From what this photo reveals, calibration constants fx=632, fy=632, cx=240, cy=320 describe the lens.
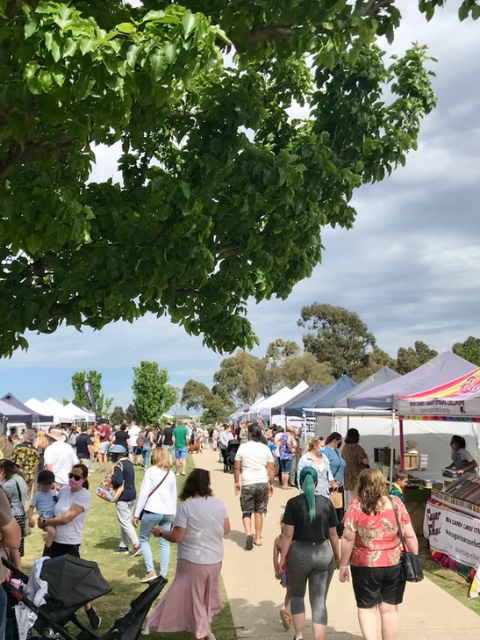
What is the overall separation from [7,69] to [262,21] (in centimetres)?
154

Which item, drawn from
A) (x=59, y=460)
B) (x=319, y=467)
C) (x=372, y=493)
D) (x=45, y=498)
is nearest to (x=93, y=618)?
(x=45, y=498)

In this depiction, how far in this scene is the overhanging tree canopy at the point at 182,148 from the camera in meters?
3.08

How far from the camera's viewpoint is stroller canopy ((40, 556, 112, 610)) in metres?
4.59

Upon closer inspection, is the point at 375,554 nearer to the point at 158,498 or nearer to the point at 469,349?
the point at 158,498

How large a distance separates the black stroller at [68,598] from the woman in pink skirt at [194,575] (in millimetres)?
670

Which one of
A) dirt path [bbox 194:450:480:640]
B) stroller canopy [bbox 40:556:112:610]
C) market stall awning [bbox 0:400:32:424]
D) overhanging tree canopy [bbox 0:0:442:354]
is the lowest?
dirt path [bbox 194:450:480:640]

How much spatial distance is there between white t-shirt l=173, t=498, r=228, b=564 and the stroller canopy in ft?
2.85

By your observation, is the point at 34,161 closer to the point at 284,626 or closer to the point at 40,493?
the point at 40,493

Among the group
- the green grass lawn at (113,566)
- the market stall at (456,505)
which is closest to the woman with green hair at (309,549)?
the green grass lawn at (113,566)

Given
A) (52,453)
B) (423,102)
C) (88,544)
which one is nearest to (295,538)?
(423,102)

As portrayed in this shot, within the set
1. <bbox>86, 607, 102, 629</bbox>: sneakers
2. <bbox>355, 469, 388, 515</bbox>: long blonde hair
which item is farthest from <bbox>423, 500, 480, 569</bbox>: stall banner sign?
<bbox>86, 607, 102, 629</bbox>: sneakers

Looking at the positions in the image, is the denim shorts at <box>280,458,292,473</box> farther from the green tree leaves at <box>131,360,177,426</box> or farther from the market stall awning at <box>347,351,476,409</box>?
the green tree leaves at <box>131,360,177,426</box>

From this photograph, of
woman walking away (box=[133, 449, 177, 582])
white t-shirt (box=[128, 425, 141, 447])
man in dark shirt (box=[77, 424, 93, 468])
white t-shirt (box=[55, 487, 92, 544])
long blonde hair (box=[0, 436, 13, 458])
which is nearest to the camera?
white t-shirt (box=[55, 487, 92, 544])

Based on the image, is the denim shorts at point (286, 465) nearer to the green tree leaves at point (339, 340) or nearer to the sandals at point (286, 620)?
the sandals at point (286, 620)
